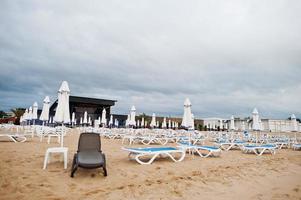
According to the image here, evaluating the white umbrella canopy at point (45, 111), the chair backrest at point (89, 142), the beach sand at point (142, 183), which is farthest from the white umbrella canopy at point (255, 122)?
the white umbrella canopy at point (45, 111)

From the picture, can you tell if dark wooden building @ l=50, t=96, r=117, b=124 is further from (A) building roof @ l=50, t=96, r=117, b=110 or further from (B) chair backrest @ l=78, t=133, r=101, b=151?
(B) chair backrest @ l=78, t=133, r=101, b=151

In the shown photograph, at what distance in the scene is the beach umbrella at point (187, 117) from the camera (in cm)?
808

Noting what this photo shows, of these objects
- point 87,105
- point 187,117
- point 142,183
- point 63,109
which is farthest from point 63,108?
point 87,105

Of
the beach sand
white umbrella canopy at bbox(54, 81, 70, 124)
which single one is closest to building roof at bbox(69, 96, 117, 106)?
white umbrella canopy at bbox(54, 81, 70, 124)

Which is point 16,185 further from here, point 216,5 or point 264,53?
point 264,53

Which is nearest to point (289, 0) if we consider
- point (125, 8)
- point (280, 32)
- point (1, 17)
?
point (280, 32)

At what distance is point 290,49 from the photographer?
13.5 m

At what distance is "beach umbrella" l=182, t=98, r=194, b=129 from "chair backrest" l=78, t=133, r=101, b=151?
432 centimetres

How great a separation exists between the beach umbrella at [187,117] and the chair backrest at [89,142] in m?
4.32

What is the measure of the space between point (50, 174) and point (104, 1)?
920 centimetres

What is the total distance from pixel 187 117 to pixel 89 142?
15.4 ft

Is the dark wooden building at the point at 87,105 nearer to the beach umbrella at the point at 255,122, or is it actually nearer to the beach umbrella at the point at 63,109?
the beach umbrella at the point at 255,122

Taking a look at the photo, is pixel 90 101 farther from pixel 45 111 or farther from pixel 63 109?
pixel 63 109

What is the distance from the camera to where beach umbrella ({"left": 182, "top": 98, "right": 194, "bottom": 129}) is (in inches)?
318
